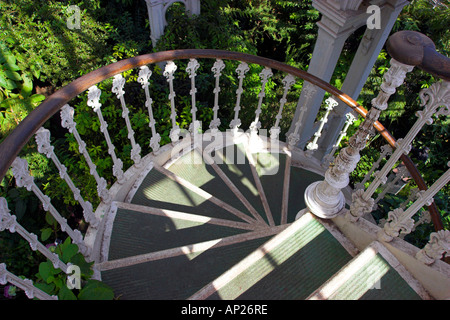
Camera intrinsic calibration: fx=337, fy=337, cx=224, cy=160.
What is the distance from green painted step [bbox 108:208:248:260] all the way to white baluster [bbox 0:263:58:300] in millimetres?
749

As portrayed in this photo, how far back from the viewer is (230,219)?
3.31 metres

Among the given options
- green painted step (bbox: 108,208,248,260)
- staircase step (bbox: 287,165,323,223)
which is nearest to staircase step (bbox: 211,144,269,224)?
staircase step (bbox: 287,165,323,223)

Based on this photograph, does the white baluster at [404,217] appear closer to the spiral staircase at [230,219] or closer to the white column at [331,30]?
the spiral staircase at [230,219]

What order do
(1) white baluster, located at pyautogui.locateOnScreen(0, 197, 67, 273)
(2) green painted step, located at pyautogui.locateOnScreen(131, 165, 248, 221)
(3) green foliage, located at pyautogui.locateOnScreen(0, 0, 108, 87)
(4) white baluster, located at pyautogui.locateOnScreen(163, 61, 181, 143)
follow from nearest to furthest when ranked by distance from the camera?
(1) white baluster, located at pyautogui.locateOnScreen(0, 197, 67, 273) → (4) white baluster, located at pyautogui.locateOnScreen(163, 61, 181, 143) → (2) green painted step, located at pyautogui.locateOnScreen(131, 165, 248, 221) → (3) green foliage, located at pyautogui.locateOnScreen(0, 0, 108, 87)

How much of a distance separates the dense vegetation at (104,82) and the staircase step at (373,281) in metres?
2.58

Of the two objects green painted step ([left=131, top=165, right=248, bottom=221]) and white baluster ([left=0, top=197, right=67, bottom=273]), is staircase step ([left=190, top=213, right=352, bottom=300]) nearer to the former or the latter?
white baluster ([left=0, top=197, right=67, bottom=273])

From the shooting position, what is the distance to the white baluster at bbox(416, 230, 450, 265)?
172 centimetres

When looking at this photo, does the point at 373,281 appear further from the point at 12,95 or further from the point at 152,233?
the point at 12,95

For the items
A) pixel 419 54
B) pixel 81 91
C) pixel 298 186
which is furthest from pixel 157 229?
pixel 419 54

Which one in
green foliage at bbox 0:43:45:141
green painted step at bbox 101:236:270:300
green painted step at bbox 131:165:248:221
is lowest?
green foliage at bbox 0:43:45:141

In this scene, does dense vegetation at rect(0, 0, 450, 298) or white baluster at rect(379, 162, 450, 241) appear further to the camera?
dense vegetation at rect(0, 0, 450, 298)

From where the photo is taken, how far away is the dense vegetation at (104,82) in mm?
4445
